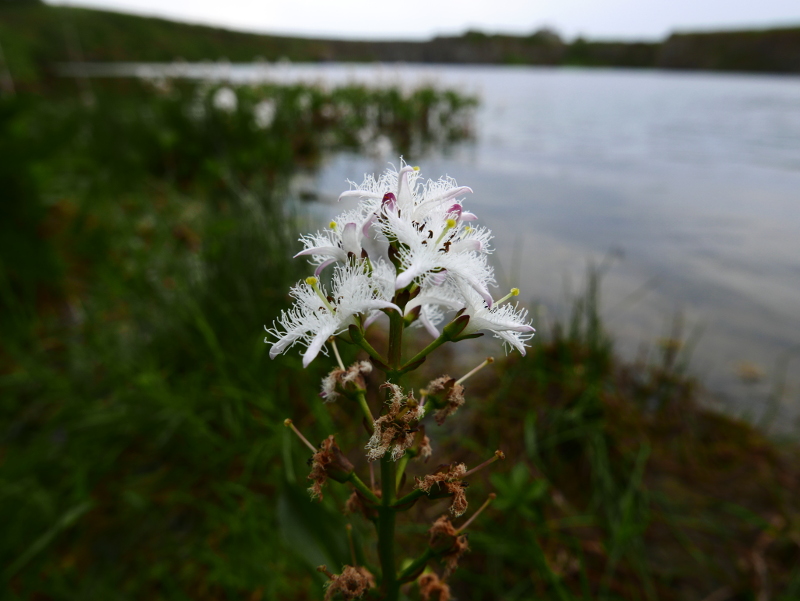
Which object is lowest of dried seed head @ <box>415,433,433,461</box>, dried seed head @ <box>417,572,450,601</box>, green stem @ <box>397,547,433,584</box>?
dried seed head @ <box>417,572,450,601</box>

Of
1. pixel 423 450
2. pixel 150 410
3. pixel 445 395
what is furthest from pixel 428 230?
pixel 150 410

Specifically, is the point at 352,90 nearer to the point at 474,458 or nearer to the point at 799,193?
the point at 799,193

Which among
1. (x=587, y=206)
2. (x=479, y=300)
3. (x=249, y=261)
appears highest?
(x=479, y=300)

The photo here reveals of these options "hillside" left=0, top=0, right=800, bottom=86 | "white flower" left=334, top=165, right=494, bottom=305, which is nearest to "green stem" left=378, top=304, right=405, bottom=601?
"white flower" left=334, top=165, right=494, bottom=305

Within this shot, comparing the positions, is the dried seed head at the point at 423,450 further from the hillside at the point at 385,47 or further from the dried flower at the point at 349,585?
the hillside at the point at 385,47

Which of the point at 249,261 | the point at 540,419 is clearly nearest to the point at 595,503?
the point at 540,419

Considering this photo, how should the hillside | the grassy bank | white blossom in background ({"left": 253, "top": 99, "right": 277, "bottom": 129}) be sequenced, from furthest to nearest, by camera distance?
the hillside → white blossom in background ({"left": 253, "top": 99, "right": 277, "bottom": 129}) → the grassy bank

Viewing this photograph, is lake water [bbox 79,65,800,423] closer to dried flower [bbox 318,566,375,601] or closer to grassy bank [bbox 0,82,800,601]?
grassy bank [bbox 0,82,800,601]
